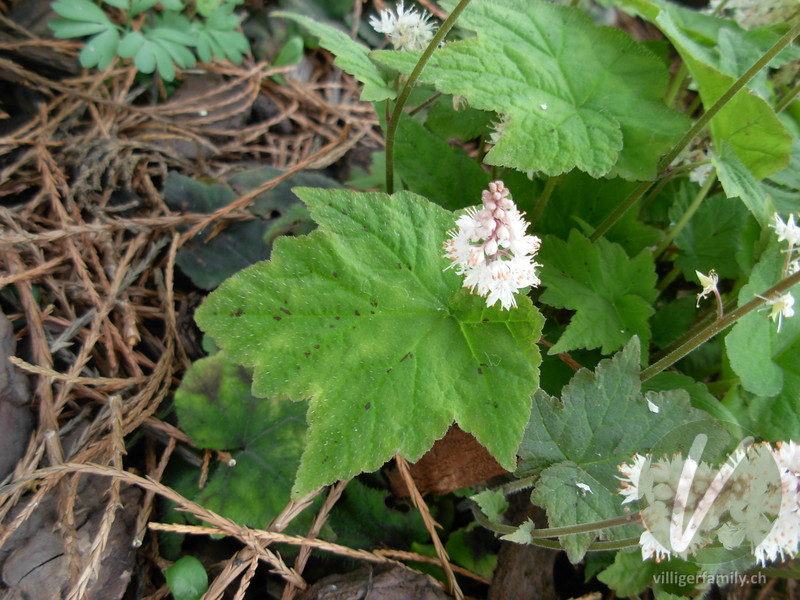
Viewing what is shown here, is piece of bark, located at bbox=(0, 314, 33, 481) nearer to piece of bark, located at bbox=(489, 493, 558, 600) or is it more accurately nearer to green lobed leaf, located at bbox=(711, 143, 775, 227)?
piece of bark, located at bbox=(489, 493, 558, 600)

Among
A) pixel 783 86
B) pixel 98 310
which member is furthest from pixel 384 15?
pixel 783 86

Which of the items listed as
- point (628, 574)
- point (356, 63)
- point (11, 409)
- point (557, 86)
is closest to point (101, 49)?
point (356, 63)

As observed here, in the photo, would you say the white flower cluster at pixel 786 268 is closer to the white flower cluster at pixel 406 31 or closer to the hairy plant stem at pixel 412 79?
the hairy plant stem at pixel 412 79

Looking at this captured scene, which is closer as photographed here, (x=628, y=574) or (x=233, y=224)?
(x=628, y=574)

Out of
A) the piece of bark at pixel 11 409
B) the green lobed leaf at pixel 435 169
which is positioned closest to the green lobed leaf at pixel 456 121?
the green lobed leaf at pixel 435 169

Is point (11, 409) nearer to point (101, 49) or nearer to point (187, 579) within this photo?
point (187, 579)

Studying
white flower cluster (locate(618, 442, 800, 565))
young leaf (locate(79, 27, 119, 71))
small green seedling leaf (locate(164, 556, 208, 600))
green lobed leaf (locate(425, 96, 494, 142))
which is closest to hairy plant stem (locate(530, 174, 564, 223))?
green lobed leaf (locate(425, 96, 494, 142))
